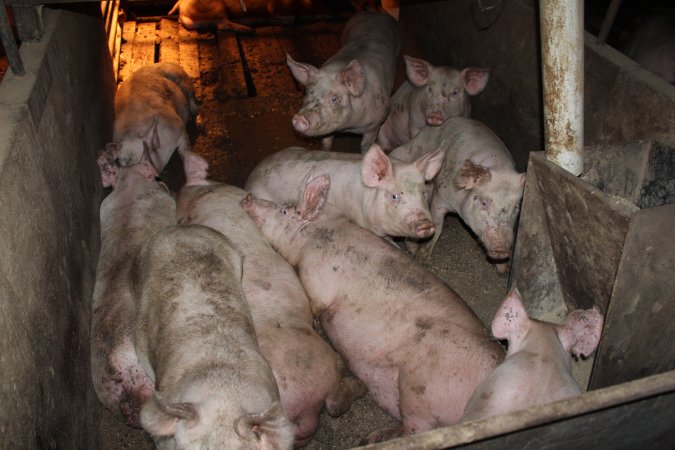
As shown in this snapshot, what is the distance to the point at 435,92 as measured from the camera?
5.36m

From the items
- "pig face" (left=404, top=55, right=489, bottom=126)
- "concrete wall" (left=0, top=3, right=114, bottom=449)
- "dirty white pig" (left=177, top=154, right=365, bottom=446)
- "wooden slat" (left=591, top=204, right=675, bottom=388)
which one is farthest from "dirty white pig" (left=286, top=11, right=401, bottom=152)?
"wooden slat" (left=591, top=204, right=675, bottom=388)

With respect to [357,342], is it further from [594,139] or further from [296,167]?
[594,139]

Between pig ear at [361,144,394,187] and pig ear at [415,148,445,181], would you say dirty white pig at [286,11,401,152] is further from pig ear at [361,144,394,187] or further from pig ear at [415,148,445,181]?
pig ear at [415,148,445,181]

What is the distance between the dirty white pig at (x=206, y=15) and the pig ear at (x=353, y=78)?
356 cm

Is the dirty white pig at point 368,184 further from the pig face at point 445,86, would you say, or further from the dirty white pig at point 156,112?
the pig face at point 445,86

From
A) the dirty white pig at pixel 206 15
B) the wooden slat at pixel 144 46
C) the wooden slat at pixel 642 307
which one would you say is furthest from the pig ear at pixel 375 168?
the dirty white pig at pixel 206 15

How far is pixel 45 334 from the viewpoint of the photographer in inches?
108

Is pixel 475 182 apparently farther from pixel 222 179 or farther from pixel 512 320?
pixel 222 179

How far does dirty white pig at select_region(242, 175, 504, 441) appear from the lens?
3107 mm

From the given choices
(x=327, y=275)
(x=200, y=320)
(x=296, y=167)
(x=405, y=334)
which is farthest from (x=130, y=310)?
(x=296, y=167)

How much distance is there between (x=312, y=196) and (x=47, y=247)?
5.37 feet

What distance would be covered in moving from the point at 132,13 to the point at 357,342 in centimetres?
726

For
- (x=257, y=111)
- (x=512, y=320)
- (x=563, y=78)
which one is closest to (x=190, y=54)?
(x=257, y=111)

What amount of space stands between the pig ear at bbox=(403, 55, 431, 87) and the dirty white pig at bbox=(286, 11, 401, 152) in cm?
28
